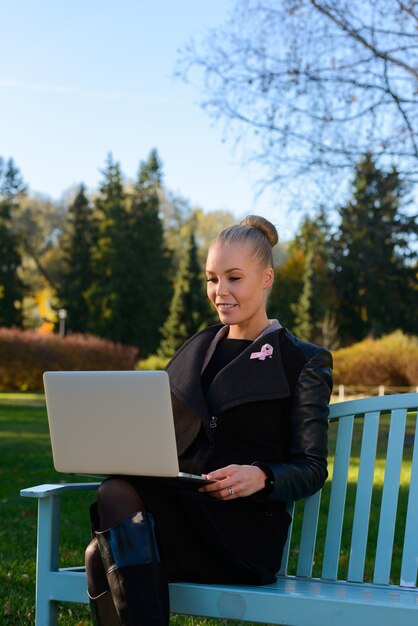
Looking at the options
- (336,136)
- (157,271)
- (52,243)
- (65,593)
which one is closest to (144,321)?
(157,271)

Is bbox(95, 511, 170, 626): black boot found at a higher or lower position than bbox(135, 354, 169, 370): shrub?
higher

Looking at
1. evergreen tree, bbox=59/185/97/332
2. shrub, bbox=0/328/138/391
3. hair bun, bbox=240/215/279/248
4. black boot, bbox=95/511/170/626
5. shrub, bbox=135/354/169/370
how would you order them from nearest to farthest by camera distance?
black boot, bbox=95/511/170/626, hair bun, bbox=240/215/279/248, shrub, bbox=0/328/138/391, shrub, bbox=135/354/169/370, evergreen tree, bbox=59/185/97/332

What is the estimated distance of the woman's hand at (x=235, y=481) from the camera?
2820 millimetres

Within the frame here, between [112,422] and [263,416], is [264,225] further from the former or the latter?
[112,422]

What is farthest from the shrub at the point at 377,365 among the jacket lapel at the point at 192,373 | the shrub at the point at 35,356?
the jacket lapel at the point at 192,373

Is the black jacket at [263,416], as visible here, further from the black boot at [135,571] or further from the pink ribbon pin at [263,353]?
the black boot at [135,571]

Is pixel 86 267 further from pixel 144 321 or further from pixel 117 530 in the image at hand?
pixel 117 530

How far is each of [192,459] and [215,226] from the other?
177ft

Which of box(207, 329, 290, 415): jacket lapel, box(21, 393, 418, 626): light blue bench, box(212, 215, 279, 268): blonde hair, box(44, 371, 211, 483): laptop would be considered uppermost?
box(212, 215, 279, 268): blonde hair

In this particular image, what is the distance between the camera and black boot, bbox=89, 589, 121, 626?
2.73 meters

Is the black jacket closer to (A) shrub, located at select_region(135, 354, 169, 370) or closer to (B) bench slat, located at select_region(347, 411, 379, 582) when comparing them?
(B) bench slat, located at select_region(347, 411, 379, 582)

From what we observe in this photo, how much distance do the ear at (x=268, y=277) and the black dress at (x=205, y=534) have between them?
76 cm

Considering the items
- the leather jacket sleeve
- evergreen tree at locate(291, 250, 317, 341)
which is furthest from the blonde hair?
evergreen tree at locate(291, 250, 317, 341)

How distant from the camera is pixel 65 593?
303cm
